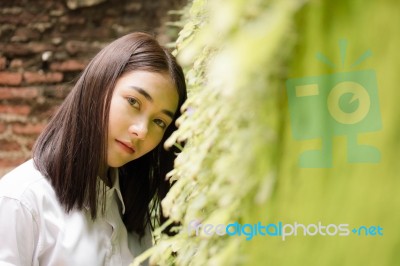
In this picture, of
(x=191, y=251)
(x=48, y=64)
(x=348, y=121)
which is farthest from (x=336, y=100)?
(x=48, y=64)

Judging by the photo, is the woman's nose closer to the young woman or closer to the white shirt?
the young woman

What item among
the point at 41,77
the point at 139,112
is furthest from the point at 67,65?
the point at 139,112

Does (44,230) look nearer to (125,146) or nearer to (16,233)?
(16,233)

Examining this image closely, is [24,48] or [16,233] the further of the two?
[24,48]

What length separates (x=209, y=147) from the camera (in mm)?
491

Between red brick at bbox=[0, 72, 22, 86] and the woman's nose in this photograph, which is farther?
red brick at bbox=[0, 72, 22, 86]

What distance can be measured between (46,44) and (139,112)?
1.81 m

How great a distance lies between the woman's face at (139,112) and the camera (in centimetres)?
105

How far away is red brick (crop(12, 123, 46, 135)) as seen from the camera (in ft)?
8.43

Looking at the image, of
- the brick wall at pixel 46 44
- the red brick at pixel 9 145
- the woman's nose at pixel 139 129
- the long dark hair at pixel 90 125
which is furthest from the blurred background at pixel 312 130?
the red brick at pixel 9 145

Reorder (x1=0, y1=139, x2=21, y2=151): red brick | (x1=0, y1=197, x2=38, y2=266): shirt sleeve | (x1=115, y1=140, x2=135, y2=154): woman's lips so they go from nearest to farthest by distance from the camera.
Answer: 1. (x1=0, y1=197, x2=38, y2=266): shirt sleeve
2. (x1=115, y1=140, x2=135, y2=154): woman's lips
3. (x1=0, y1=139, x2=21, y2=151): red brick

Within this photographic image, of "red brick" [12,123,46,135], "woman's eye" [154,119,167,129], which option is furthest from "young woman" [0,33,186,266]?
"red brick" [12,123,46,135]

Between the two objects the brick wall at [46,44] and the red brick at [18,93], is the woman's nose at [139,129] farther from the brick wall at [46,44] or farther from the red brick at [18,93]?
the red brick at [18,93]

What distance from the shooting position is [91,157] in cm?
112
